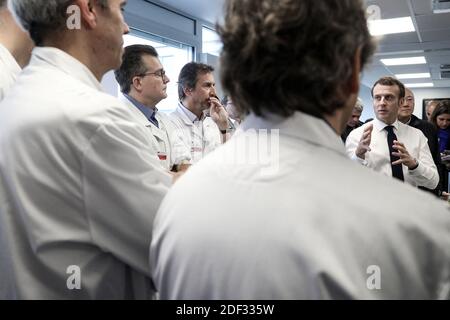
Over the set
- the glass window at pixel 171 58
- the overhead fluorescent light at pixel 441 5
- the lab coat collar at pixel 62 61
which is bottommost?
the lab coat collar at pixel 62 61

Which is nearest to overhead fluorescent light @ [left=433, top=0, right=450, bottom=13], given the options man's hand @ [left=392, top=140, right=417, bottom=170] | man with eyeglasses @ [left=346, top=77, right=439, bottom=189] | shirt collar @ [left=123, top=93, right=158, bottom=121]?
man with eyeglasses @ [left=346, top=77, right=439, bottom=189]

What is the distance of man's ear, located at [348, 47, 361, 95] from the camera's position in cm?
63

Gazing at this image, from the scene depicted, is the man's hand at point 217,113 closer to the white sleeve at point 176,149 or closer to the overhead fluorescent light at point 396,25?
the white sleeve at point 176,149

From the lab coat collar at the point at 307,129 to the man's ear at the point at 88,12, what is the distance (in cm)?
59

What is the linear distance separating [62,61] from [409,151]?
2208mm

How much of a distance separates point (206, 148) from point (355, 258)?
8.29ft

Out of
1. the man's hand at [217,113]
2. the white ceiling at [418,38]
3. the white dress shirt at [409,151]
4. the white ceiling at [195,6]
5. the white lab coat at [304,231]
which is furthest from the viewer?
the white ceiling at [195,6]

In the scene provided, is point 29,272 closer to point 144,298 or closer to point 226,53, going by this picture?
point 144,298

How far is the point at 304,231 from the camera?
19.5 inches

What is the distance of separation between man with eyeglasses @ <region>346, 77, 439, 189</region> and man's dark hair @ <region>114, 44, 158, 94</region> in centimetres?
136

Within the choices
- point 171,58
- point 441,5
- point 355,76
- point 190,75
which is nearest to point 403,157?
point 190,75

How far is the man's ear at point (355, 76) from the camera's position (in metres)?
0.63

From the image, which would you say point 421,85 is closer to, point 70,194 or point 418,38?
point 418,38

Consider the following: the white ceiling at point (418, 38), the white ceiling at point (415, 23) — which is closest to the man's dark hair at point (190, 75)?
the white ceiling at point (415, 23)
